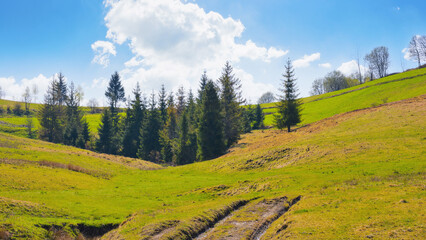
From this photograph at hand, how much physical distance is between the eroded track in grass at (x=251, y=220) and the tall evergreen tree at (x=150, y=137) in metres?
66.5

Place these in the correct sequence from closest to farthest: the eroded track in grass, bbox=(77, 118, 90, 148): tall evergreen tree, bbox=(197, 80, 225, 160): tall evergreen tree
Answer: the eroded track in grass < bbox=(197, 80, 225, 160): tall evergreen tree < bbox=(77, 118, 90, 148): tall evergreen tree

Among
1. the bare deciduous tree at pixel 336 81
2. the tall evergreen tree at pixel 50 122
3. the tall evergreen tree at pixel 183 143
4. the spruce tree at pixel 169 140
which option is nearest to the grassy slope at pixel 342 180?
the tall evergreen tree at pixel 183 143

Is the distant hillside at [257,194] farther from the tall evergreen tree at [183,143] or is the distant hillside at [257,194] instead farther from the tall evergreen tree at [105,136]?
the tall evergreen tree at [105,136]

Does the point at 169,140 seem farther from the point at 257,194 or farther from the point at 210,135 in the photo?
the point at 257,194

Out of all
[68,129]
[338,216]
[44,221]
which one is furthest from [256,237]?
[68,129]

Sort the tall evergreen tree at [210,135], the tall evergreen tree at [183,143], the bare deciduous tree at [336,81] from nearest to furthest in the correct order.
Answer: the tall evergreen tree at [210,135], the tall evergreen tree at [183,143], the bare deciduous tree at [336,81]

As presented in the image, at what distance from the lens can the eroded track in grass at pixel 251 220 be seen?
583 inches

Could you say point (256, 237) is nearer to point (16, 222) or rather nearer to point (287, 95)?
point (16, 222)

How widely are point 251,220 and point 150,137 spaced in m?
70.1

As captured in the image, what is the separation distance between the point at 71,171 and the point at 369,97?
96.3 meters

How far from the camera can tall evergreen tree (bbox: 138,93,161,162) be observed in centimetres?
8244

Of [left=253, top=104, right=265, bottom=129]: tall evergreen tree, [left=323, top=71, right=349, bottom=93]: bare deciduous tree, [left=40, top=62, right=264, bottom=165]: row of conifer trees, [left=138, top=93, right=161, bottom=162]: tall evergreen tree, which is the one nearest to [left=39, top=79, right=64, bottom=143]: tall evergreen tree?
[left=40, top=62, right=264, bottom=165]: row of conifer trees

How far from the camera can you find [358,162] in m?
28.6

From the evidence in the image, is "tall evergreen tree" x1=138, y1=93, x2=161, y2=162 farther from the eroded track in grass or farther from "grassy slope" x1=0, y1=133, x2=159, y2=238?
the eroded track in grass
